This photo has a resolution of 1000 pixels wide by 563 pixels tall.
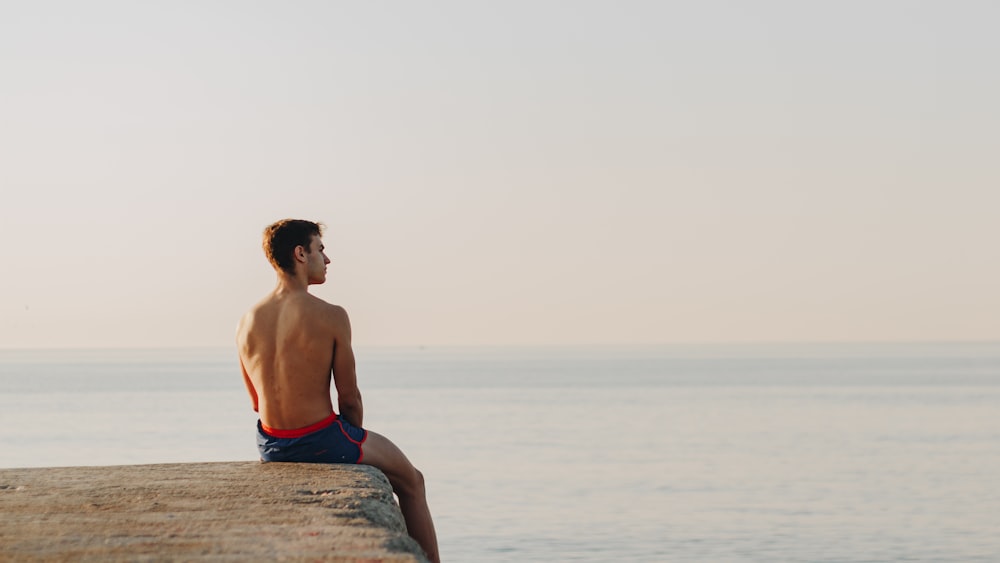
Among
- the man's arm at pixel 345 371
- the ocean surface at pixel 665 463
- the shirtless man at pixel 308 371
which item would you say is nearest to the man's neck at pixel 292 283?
the shirtless man at pixel 308 371

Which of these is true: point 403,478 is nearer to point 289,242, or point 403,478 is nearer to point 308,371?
point 308,371

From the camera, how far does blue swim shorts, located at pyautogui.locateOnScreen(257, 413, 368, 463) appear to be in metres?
6.57

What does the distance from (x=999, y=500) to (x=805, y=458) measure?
8.56 meters

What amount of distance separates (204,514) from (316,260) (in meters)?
1.66

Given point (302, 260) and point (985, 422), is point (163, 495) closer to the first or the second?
point (302, 260)

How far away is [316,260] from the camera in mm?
6586

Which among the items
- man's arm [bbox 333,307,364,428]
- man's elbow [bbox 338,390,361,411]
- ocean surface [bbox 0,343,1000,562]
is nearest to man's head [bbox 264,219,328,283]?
man's arm [bbox 333,307,364,428]

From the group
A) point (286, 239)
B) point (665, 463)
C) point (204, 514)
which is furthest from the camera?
point (665, 463)

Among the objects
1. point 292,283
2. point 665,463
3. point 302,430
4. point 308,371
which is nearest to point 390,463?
point 302,430

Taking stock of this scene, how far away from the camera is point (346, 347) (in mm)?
6484

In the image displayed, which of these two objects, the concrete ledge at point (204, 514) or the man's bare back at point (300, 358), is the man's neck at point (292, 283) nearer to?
the man's bare back at point (300, 358)

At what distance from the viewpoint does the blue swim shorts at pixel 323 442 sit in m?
6.57

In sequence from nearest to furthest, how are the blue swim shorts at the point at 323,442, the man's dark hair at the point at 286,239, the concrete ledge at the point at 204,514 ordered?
the concrete ledge at the point at 204,514 → the man's dark hair at the point at 286,239 → the blue swim shorts at the point at 323,442

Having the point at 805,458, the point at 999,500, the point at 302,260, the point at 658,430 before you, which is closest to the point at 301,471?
the point at 302,260
